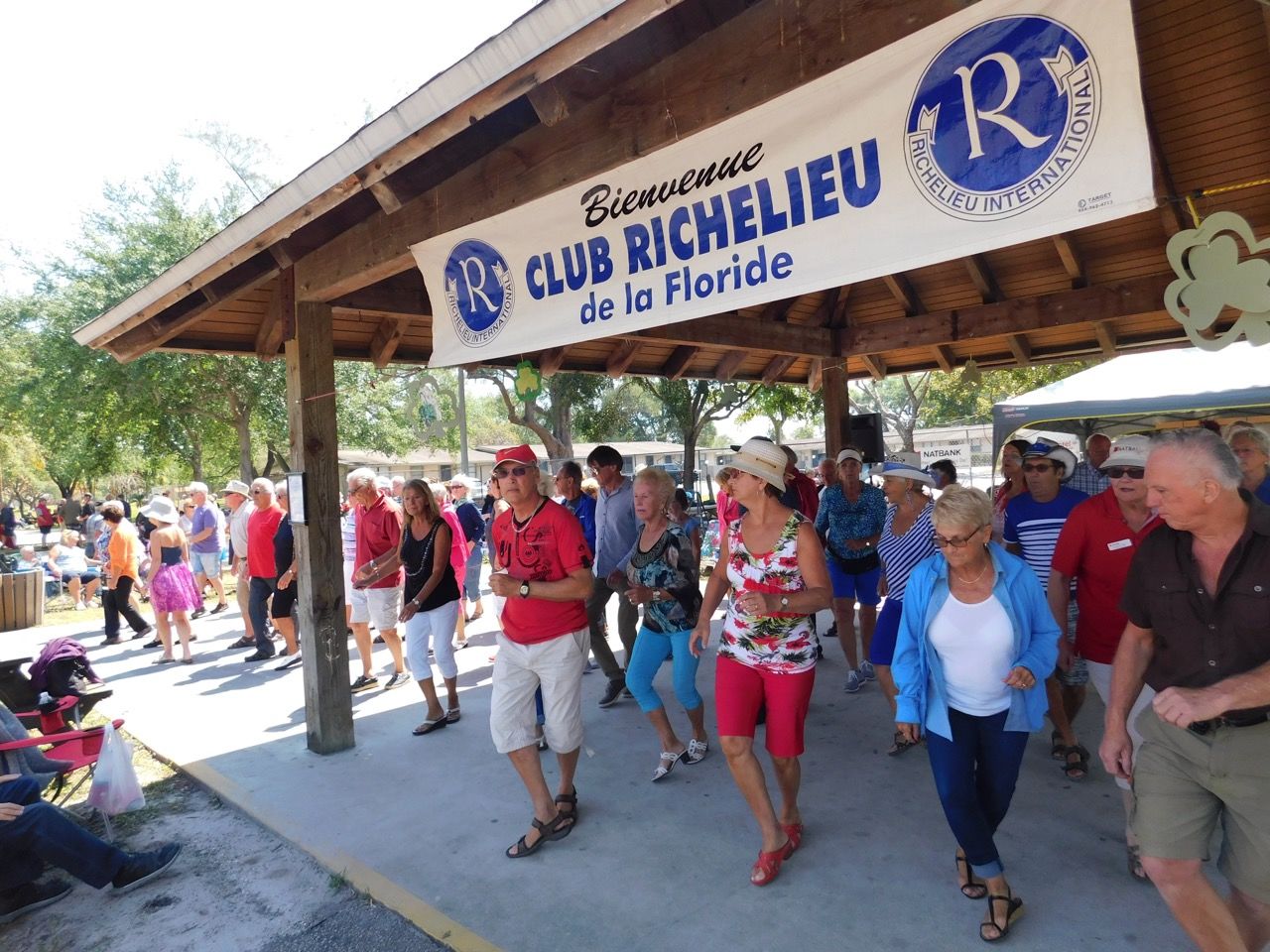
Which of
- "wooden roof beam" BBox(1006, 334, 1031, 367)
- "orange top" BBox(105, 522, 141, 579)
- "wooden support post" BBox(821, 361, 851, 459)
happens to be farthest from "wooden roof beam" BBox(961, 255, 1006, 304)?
"orange top" BBox(105, 522, 141, 579)

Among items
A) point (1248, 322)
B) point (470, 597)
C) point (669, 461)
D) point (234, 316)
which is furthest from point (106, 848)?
point (669, 461)

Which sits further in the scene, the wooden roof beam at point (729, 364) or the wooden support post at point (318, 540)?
the wooden roof beam at point (729, 364)

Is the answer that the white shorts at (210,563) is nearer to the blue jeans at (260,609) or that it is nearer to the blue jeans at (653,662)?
the blue jeans at (260,609)

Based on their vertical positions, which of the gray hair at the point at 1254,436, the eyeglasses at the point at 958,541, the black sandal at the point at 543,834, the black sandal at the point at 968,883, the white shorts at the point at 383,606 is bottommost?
the black sandal at the point at 968,883

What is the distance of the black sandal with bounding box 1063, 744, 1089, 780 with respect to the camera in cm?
392

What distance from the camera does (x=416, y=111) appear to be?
9.63ft

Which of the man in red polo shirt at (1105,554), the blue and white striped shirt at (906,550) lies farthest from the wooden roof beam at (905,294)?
the man in red polo shirt at (1105,554)

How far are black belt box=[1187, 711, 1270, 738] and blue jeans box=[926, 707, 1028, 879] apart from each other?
26.4 inches

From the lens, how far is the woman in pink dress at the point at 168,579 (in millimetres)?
7750

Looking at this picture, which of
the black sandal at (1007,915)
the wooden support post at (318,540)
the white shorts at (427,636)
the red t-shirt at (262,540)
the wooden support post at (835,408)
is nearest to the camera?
the black sandal at (1007,915)

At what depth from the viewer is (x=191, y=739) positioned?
Result: 5.48 meters

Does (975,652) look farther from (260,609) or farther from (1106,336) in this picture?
(260,609)

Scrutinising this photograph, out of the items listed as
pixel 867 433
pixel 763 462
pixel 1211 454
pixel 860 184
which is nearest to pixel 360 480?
pixel 763 462

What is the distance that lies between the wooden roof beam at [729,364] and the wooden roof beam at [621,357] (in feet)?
3.72
